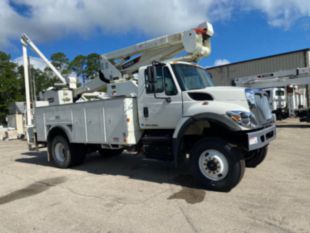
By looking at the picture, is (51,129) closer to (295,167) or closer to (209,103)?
(209,103)

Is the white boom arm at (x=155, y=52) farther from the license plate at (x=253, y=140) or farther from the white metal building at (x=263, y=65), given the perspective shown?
the white metal building at (x=263, y=65)

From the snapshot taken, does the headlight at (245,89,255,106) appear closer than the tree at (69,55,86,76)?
Yes

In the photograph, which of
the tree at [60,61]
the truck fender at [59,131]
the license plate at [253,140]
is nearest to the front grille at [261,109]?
the license plate at [253,140]

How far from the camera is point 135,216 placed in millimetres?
3975

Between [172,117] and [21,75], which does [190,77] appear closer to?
[172,117]

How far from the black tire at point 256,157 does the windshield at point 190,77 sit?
6.17ft

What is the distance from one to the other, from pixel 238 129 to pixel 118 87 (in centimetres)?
351

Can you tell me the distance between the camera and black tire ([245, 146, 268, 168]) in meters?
6.07

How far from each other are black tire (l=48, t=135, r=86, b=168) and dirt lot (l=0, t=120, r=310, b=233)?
53 centimetres

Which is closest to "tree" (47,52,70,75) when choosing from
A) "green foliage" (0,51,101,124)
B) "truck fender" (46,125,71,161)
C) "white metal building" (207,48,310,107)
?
"green foliage" (0,51,101,124)

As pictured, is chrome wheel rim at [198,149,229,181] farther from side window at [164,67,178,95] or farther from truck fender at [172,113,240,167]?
side window at [164,67,178,95]

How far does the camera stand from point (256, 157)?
20.6 feet

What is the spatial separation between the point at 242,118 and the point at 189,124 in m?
0.99

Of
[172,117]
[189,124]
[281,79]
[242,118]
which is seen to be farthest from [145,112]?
[281,79]
